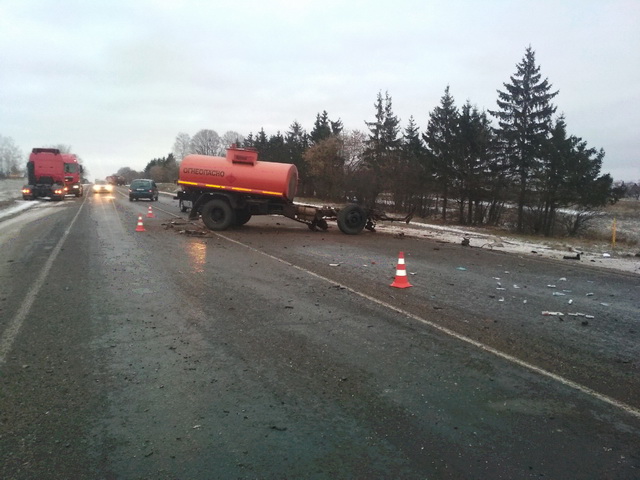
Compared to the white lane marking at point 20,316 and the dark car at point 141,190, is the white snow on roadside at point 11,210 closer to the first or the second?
the dark car at point 141,190

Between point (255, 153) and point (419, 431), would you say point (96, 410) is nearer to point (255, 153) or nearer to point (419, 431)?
point (419, 431)

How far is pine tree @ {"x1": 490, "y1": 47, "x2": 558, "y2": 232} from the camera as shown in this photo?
31.4m

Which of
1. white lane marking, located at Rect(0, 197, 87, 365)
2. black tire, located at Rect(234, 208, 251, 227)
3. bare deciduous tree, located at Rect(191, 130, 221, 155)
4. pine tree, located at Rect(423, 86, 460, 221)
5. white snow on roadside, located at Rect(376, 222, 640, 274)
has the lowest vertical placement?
white lane marking, located at Rect(0, 197, 87, 365)

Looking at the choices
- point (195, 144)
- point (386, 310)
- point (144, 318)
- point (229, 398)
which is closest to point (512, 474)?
point (229, 398)

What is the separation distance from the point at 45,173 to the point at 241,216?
2623 centimetres

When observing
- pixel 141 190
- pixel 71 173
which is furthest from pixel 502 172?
pixel 71 173

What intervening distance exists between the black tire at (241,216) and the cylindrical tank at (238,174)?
1093mm

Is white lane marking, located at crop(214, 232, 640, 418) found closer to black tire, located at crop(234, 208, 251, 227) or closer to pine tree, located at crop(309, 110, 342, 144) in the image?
black tire, located at crop(234, 208, 251, 227)

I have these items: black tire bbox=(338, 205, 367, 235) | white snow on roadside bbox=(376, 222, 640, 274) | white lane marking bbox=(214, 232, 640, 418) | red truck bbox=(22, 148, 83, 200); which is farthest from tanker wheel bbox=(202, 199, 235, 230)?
red truck bbox=(22, 148, 83, 200)

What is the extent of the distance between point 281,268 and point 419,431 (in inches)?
265

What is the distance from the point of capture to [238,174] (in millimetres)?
16984

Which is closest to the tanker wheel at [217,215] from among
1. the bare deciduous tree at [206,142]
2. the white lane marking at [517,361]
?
the white lane marking at [517,361]

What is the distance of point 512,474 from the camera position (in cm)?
287

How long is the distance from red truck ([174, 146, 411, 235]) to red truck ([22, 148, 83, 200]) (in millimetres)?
25056
